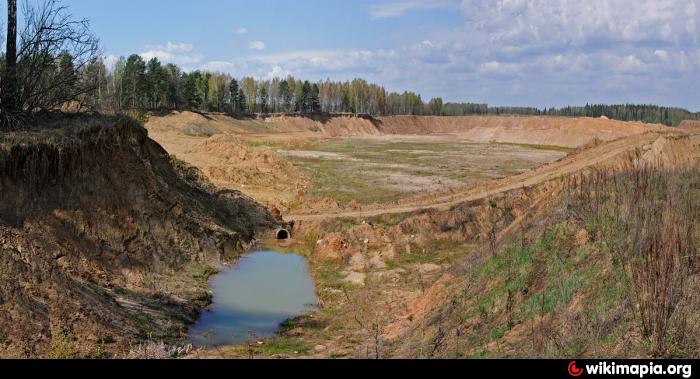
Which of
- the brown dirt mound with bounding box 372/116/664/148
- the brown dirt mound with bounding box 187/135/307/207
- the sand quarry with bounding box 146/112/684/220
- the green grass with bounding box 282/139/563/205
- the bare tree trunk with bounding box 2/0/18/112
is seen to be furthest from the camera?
the brown dirt mound with bounding box 372/116/664/148

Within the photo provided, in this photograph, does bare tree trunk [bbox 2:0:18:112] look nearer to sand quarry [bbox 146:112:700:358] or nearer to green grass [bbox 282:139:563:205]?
sand quarry [bbox 146:112:700:358]

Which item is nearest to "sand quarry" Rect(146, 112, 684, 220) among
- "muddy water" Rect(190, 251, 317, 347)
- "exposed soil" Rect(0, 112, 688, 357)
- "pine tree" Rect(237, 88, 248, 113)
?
"exposed soil" Rect(0, 112, 688, 357)

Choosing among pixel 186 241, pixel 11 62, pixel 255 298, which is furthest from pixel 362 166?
pixel 11 62

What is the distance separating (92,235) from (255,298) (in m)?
7.45

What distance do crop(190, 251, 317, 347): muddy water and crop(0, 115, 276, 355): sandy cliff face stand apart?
117 centimetres

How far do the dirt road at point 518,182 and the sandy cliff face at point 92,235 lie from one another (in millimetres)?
8795

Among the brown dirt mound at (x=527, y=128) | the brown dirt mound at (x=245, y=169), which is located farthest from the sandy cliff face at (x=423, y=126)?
the brown dirt mound at (x=245, y=169)

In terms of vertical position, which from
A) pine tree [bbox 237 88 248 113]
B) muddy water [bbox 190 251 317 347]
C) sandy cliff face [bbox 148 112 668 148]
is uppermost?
pine tree [bbox 237 88 248 113]

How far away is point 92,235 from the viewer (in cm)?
2366

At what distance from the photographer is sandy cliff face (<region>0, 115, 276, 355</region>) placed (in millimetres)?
16219

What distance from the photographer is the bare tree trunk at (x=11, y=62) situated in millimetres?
23422

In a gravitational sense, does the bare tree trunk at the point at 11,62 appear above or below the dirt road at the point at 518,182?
above

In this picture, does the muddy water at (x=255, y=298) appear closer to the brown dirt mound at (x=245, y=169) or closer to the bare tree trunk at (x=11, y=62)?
the bare tree trunk at (x=11, y=62)
